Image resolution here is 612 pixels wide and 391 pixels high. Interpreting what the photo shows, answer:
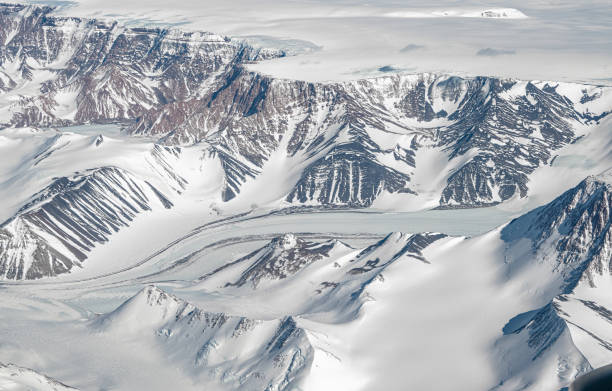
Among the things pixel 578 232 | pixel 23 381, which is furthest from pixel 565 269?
pixel 23 381

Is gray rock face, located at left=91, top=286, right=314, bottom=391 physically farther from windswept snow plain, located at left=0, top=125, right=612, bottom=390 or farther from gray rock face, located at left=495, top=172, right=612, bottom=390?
gray rock face, located at left=495, top=172, right=612, bottom=390

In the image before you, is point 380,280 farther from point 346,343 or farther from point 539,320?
point 539,320

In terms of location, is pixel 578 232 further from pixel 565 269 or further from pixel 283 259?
pixel 283 259

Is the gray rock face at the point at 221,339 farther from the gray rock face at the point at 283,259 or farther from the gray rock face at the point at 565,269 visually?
the gray rock face at the point at 565,269

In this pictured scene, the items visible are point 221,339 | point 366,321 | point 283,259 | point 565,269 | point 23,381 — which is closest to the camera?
point 23,381

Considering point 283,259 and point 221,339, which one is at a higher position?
point 221,339

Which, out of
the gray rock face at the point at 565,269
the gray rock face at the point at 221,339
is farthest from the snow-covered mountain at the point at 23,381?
the gray rock face at the point at 565,269

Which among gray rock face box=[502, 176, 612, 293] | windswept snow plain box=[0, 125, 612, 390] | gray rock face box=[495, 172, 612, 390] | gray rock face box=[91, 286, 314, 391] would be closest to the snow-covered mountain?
windswept snow plain box=[0, 125, 612, 390]

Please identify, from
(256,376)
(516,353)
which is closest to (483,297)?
(516,353)

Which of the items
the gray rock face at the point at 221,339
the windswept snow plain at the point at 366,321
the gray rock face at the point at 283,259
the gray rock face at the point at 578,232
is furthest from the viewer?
the gray rock face at the point at 283,259

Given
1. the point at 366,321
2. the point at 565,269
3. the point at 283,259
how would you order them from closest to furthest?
the point at 366,321, the point at 565,269, the point at 283,259

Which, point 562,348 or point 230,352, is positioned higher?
point 562,348
